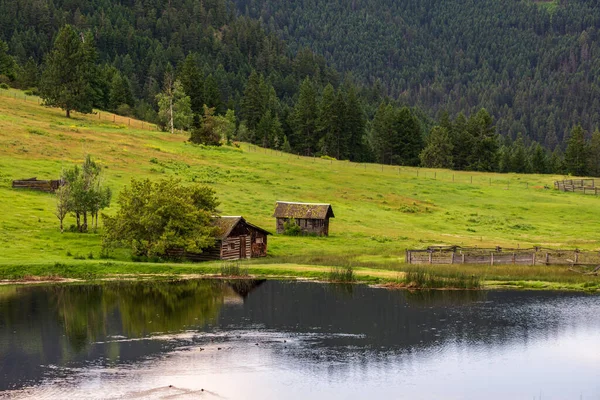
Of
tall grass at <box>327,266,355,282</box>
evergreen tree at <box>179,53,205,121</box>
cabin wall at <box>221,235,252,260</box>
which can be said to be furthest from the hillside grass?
evergreen tree at <box>179,53,205,121</box>

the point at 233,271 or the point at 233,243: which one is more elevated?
the point at 233,243

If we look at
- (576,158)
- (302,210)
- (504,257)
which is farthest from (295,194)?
(576,158)

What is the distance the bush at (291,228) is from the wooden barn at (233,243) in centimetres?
1171

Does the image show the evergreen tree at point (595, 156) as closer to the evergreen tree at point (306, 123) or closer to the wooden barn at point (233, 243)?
the evergreen tree at point (306, 123)

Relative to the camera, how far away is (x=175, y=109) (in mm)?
162500

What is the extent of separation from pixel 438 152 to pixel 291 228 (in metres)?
82.8

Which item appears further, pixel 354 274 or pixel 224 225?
pixel 224 225

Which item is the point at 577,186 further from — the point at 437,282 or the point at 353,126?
the point at 437,282

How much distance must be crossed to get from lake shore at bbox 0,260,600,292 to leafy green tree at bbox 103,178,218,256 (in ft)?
8.34

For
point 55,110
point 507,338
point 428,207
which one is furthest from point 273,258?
point 55,110

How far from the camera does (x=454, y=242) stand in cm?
8438

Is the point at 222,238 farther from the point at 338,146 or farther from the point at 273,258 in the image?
the point at 338,146

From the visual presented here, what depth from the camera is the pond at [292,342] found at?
36.4 m

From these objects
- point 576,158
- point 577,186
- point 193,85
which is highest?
point 193,85
